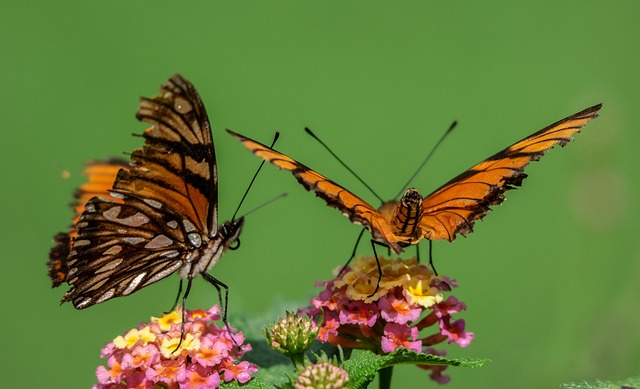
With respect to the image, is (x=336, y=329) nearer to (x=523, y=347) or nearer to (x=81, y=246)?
(x=81, y=246)

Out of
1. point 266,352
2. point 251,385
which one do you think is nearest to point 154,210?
point 266,352

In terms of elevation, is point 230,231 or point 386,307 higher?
point 230,231

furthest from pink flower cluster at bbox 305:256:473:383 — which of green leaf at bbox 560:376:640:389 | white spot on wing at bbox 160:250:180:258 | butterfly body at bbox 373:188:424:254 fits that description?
white spot on wing at bbox 160:250:180:258

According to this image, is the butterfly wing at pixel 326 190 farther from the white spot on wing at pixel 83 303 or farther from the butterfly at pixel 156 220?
the white spot on wing at pixel 83 303

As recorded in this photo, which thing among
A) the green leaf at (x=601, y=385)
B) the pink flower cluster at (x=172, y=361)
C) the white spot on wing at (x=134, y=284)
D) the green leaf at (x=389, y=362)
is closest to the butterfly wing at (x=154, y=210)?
the white spot on wing at (x=134, y=284)

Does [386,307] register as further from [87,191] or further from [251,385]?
[87,191]

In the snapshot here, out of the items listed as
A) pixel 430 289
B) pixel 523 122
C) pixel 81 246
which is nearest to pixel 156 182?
pixel 81 246
